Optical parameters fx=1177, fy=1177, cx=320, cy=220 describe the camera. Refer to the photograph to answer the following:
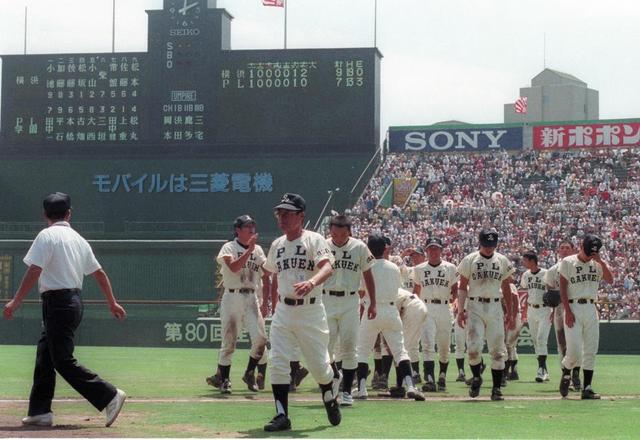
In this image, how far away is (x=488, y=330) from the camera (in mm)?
13461

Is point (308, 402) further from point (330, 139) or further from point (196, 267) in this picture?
point (330, 139)

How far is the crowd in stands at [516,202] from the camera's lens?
134 ft

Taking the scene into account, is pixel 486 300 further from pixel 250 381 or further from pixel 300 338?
pixel 300 338

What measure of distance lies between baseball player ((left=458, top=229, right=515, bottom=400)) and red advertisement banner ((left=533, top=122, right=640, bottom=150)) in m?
34.0

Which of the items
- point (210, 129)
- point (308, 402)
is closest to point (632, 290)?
point (210, 129)

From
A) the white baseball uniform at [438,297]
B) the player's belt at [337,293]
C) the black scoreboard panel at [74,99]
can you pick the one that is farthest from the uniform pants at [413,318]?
the black scoreboard panel at [74,99]

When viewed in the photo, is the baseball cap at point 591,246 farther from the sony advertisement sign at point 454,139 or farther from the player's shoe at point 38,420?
the sony advertisement sign at point 454,139

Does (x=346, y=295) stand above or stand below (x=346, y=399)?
above

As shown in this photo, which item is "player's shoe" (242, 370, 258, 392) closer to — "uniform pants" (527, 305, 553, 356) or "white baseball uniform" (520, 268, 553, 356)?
"uniform pants" (527, 305, 553, 356)

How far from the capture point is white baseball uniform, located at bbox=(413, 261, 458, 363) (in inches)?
634

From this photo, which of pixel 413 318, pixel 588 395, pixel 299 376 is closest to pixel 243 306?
pixel 299 376

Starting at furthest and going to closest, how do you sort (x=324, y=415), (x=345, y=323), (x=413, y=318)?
(x=413, y=318), (x=345, y=323), (x=324, y=415)

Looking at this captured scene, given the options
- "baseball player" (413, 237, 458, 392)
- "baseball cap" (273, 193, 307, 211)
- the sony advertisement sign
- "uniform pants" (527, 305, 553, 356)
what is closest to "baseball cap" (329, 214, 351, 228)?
"baseball cap" (273, 193, 307, 211)

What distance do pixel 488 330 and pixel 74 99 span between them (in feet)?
104
